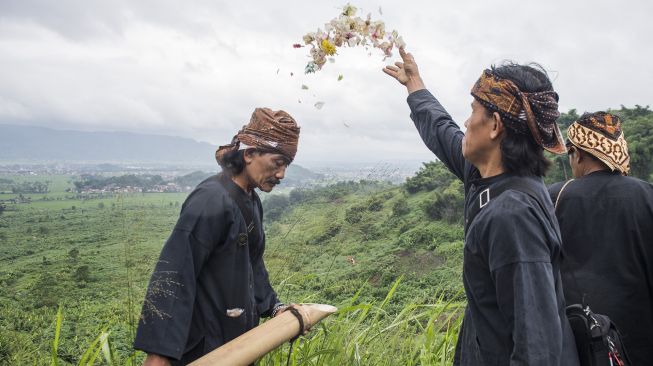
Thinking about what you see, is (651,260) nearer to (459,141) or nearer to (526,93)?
(459,141)

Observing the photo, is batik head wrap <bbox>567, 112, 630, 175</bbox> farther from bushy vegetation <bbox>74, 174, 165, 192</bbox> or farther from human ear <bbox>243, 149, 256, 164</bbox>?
bushy vegetation <bbox>74, 174, 165, 192</bbox>

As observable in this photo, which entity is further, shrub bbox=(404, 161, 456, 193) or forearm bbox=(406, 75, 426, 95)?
shrub bbox=(404, 161, 456, 193)

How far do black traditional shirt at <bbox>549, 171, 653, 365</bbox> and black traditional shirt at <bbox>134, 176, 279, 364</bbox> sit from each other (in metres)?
1.69

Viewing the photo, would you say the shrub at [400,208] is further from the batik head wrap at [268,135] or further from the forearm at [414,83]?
the batik head wrap at [268,135]

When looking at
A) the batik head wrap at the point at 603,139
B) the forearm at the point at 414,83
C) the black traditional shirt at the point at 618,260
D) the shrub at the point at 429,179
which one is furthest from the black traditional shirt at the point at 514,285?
the shrub at the point at 429,179

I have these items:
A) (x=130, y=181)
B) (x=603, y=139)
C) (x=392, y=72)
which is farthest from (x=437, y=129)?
(x=130, y=181)

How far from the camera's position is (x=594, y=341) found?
59.3 inches

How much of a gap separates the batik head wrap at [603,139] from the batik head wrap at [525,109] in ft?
4.04

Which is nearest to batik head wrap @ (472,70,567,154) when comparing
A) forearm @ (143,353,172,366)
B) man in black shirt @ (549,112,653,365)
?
man in black shirt @ (549,112,653,365)

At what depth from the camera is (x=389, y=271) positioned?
57.8 ft

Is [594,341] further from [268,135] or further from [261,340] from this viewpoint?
[268,135]

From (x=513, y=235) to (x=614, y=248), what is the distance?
1.49 meters

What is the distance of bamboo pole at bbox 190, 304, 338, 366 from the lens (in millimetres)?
1519

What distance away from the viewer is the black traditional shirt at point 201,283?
1.74 meters
